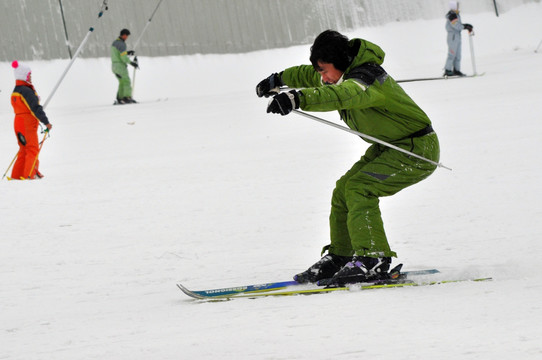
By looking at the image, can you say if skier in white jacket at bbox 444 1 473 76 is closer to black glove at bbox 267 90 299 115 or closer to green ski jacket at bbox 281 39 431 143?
green ski jacket at bbox 281 39 431 143

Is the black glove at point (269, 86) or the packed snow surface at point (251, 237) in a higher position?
the black glove at point (269, 86)

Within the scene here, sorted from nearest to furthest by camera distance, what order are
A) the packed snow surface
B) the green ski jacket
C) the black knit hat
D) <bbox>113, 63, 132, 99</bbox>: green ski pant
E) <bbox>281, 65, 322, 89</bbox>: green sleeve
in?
1. the packed snow surface
2. the green ski jacket
3. the black knit hat
4. <bbox>281, 65, 322, 89</bbox>: green sleeve
5. <bbox>113, 63, 132, 99</bbox>: green ski pant

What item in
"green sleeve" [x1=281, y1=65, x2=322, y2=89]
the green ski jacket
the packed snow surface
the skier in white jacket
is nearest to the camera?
the packed snow surface

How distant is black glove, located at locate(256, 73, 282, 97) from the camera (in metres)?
4.43

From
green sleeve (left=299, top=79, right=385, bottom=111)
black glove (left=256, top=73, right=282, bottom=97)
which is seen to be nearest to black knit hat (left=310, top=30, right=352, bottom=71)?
green sleeve (left=299, top=79, right=385, bottom=111)

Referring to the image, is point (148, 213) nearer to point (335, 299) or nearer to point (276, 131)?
point (335, 299)

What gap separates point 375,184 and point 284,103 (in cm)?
80

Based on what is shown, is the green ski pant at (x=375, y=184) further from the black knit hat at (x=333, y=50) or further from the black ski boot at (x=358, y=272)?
the black knit hat at (x=333, y=50)

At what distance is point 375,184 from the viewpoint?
4172 mm

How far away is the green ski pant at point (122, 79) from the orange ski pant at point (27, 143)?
25.5 ft

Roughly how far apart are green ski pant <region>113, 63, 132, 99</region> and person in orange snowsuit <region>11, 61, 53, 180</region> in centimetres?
768

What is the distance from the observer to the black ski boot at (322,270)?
4.38 metres

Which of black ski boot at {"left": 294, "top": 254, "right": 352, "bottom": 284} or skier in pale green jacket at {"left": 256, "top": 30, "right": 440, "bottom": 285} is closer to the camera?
skier in pale green jacket at {"left": 256, "top": 30, "right": 440, "bottom": 285}

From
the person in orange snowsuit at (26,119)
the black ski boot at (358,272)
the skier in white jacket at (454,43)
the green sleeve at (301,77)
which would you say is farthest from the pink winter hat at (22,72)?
the skier in white jacket at (454,43)
